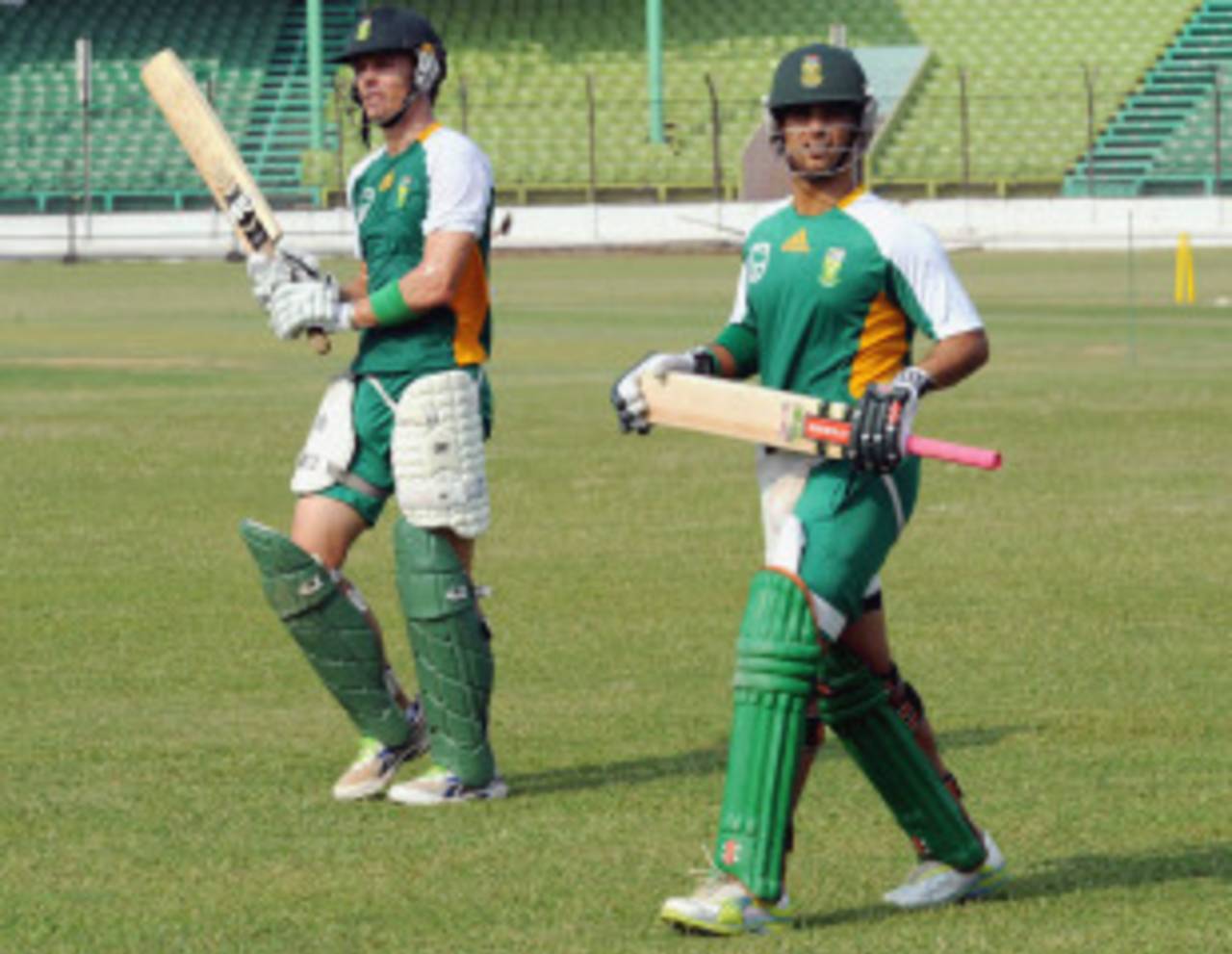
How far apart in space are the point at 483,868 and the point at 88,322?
2745cm

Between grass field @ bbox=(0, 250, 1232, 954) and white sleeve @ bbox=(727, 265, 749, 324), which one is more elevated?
white sleeve @ bbox=(727, 265, 749, 324)

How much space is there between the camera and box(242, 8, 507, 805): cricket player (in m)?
8.23

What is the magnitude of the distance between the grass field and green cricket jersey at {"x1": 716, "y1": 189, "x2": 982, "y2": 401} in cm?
132

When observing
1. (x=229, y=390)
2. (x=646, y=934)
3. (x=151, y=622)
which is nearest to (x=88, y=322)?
(x=229, y=390)

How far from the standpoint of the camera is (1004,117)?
54.3m

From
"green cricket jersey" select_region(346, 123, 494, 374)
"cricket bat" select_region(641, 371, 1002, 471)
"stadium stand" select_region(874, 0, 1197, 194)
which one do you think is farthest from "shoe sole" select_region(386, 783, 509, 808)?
"stadium stand" select_region(874, 0, 1197, 194)

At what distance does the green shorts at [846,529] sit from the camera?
6.36 metres

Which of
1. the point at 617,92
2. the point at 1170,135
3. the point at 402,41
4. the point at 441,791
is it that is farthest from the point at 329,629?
the point at 617,92

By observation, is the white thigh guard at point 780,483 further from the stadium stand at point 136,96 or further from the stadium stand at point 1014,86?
the stadium stand at point 136,96

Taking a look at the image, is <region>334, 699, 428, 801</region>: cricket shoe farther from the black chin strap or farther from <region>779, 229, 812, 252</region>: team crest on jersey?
<region>779, 229, 812, 252</region>: team crest on jersey

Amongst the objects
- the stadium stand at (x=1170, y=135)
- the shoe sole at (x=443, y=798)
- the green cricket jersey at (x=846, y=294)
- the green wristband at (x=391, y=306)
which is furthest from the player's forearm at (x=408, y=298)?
the stadium stand at (x=1170, y=135)

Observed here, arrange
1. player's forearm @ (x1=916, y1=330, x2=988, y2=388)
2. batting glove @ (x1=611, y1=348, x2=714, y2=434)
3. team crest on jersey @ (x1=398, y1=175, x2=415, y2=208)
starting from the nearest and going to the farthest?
player's forearm @ (x1=916, y1=330, x2=988, y2=388), batting glove @ (x1=611, y1=348, x2=714, y2=434), team crest on jersey @ (x1=398, y1=175, x2=415, y2=208)

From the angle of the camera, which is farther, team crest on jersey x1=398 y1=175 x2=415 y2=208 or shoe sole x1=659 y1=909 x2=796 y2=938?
team crest on jersey x1=398 y1=175 x2=415 y2=208

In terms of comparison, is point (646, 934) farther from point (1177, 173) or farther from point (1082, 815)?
point (1177, 173)
